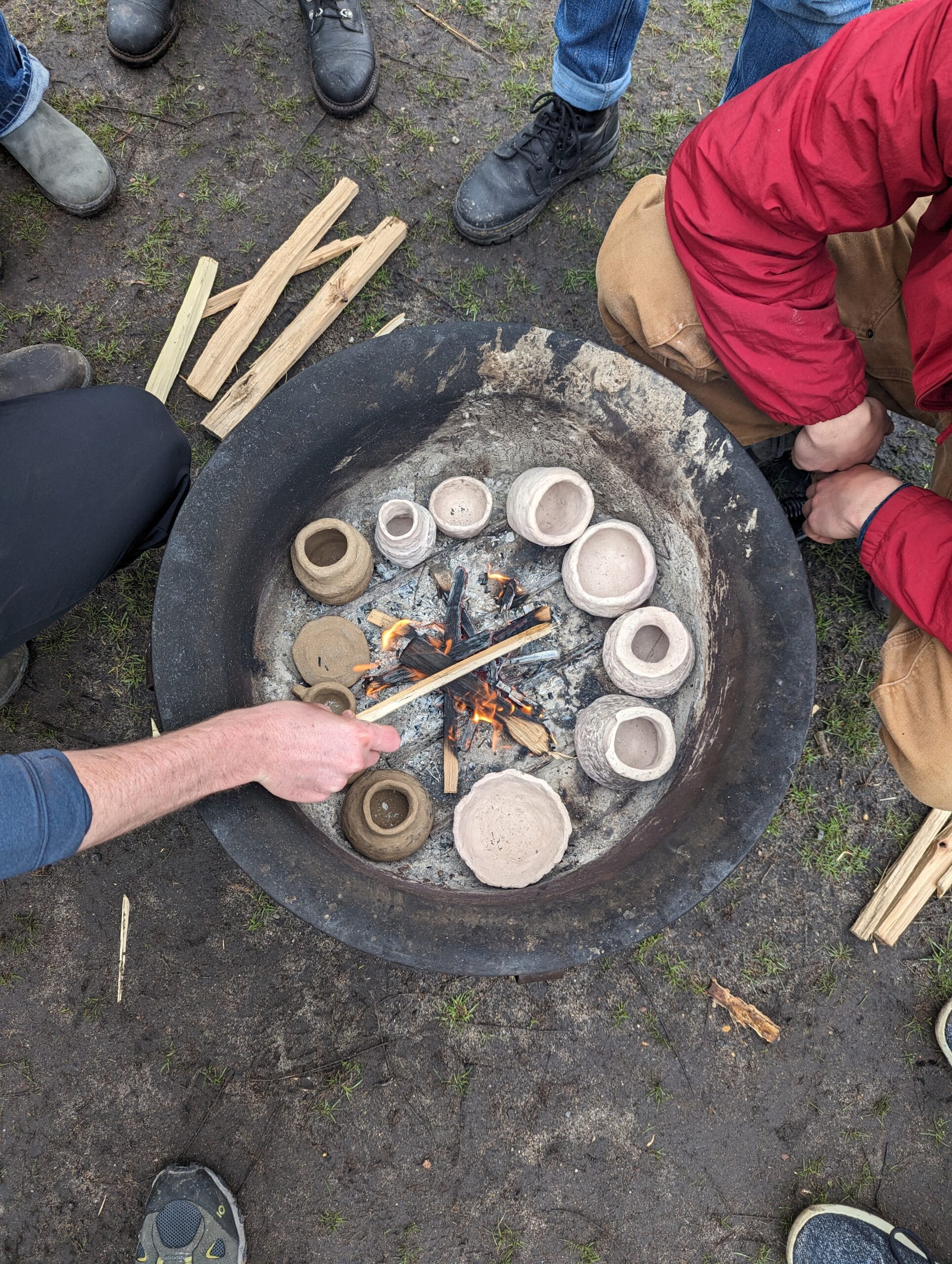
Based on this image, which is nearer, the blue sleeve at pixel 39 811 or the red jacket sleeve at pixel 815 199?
the blue sleeve at pixel 39 811

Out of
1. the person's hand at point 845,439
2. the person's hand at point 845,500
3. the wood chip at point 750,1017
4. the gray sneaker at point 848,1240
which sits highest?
the person's hand at point 845,439

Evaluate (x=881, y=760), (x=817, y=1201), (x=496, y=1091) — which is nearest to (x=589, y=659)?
(x=881, y=760)

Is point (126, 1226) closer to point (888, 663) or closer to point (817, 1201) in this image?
point (817, 1201)

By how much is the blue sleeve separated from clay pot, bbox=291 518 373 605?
0.86 metres

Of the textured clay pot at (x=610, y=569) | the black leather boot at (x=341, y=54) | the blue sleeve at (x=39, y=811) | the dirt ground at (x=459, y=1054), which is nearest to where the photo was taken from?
the blue sleeve at (x=39, y=811)

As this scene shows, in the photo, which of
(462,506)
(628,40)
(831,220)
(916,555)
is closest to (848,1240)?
(916,555)

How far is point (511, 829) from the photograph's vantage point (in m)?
2.21

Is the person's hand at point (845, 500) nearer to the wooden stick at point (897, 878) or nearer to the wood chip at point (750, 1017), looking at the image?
the wooden stick at point (897, 878)

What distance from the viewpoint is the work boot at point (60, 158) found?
2.96 meters

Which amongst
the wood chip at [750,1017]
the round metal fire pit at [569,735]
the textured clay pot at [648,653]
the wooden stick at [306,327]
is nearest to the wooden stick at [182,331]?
the wooden stick at [306,327]

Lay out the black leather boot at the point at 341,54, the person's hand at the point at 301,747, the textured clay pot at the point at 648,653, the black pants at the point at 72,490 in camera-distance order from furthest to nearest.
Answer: the black leather boot at the point at 341,54 < the textured clay pot at the point at 648,653 < the black pants at the point at 72,490 < the person's hand at the point at 301,747

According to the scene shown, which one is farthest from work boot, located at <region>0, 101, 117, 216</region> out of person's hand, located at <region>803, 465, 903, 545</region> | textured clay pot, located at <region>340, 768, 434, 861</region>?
person's hand, located at <region>803, 465, 903, 545</region>

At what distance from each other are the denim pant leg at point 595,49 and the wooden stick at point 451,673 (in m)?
2.08

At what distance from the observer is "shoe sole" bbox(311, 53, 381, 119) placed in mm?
3143
